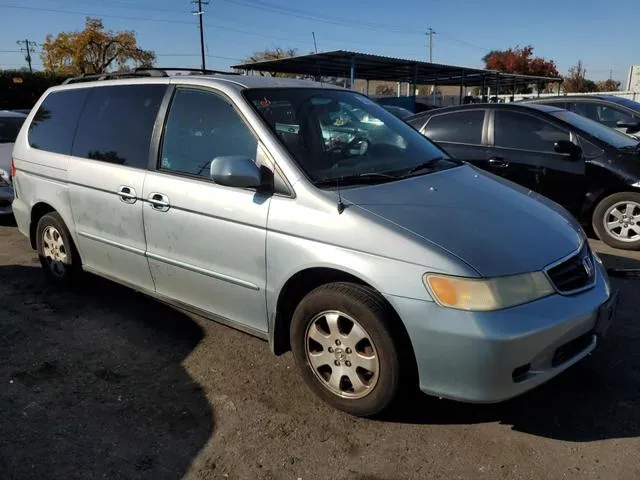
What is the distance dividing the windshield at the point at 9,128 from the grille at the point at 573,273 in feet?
28.8

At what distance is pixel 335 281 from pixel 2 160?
688 centimetres

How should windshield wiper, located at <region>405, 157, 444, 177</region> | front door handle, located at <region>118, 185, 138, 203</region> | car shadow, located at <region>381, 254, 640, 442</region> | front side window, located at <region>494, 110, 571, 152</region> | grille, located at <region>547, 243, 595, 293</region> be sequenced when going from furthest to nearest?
front side window, located at <region>494, 110, 571, 152</region>
front door handle, located at <region>118, 185, 138, 203</region>
windshield wiper, located at <region>405, 157, 444, 177</region>
car shadow, located at <region>381, 254, 640, 442</region>
grille, located at <region>547, 243, 595, 293</region>

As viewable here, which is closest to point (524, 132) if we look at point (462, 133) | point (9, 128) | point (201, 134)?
point (462, 133)

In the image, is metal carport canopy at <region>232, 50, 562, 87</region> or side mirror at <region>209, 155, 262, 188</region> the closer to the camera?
side mirror at <region>209, 155, 262, 188</region>

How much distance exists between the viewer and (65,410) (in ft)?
10.2

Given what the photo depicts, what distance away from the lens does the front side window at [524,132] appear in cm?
640

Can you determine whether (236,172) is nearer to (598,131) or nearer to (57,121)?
(57,121)

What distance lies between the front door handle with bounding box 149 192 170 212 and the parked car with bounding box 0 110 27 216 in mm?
4940

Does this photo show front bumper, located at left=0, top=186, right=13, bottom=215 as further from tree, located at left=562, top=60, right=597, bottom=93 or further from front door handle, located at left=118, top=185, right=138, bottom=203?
tree, located at left=562, top=60, right=597, bottom=93

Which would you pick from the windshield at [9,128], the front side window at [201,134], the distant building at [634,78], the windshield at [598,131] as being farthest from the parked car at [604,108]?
the distant building at [634,78]

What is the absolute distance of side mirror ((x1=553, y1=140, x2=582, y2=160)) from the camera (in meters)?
6.09

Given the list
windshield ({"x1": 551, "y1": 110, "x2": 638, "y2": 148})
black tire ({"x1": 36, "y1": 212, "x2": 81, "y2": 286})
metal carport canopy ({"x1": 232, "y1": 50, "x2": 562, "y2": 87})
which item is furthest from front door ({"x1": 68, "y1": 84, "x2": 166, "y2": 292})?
metal carport canopy ({"x1": 232, "y1": 50, "x2": 562, "y2": 87})

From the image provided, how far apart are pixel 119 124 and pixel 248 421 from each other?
2.43 metres

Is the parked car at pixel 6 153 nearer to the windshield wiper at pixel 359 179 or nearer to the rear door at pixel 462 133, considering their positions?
the rear door at pixel 462 133
